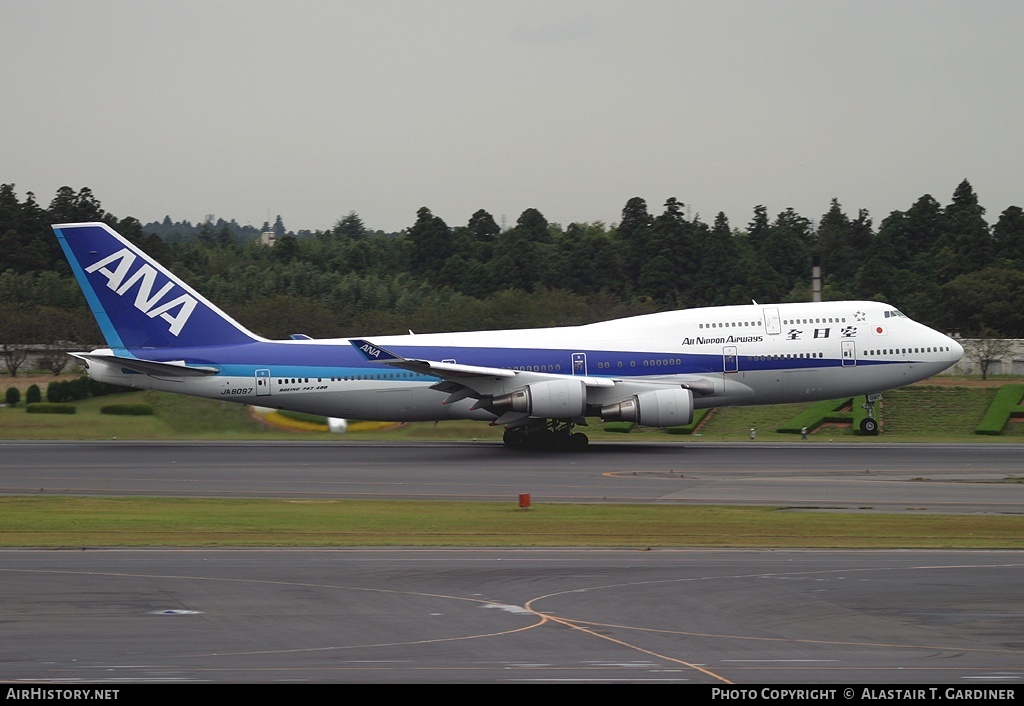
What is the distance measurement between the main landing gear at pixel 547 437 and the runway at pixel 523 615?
581 inches

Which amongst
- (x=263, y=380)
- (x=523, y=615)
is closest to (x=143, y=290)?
(x=263, y=380)

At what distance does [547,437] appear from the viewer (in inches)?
1811

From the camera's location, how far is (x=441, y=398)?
150 feet

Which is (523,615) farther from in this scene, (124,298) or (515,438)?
(124,298)

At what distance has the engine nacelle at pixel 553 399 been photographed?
142 feet

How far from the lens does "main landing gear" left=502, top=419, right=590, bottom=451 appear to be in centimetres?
4588

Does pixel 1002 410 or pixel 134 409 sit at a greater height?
pixel 134 409

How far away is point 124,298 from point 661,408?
68.4 ft

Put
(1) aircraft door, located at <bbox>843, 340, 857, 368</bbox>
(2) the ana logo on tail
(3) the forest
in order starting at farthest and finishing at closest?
(3) the forest, (2) the ana logo on tail, (1) aircraft door, located at <bbox>843, 340, 857, 368</bbox>

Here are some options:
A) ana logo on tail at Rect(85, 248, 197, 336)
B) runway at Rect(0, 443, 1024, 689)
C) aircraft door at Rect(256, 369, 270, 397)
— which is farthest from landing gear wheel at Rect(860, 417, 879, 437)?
ana logo on tail at Rect(85, 248, 197, 336)

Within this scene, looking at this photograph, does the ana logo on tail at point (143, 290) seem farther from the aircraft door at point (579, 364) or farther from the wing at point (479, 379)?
the aircraft door at point (579, 364)

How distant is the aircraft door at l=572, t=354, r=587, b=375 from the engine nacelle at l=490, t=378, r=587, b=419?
1623 millimetres

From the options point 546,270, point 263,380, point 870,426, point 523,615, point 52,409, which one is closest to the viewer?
point 523,615

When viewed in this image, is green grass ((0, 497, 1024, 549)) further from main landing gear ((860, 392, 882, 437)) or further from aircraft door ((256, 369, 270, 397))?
main landing gear ((860, 392, 882, 437))
